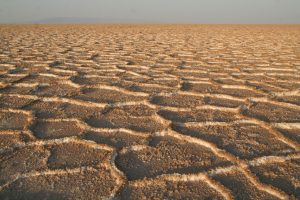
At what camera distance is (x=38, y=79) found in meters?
2.54

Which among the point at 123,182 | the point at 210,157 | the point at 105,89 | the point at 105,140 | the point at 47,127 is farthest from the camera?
the point at 105,89

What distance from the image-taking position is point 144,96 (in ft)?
6.77

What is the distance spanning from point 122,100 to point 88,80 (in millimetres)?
669

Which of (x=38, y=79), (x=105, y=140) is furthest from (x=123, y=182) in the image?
(x=38, y=79)

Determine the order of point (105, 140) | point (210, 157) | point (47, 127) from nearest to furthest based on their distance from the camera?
point (210, 157) → point (105, 140) → point (47, 127)

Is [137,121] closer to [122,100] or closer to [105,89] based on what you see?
[122,100]

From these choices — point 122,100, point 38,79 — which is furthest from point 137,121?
point 38,79

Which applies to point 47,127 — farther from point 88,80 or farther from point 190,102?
point 88,80

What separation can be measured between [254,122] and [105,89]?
113 cm

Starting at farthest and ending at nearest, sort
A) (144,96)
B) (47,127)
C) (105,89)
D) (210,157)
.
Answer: (105,89) < (144,96) < (47,127) < (210,157)

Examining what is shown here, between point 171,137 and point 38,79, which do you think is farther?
point 38,79

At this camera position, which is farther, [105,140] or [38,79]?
[38,79]

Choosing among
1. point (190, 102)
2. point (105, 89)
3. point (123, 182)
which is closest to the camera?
point (123, 182)

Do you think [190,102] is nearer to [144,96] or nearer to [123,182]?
[144,96]
